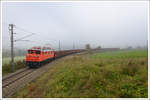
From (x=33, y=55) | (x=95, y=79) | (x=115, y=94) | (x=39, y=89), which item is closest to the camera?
(x=115, y=94)

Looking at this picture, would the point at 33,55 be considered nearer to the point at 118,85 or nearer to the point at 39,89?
the point at 39,89

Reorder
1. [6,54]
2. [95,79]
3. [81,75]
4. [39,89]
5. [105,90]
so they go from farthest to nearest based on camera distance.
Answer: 1. [6,54]
2. [81,75]
3. [39,89]
4. [95,79]
5. [105,90]

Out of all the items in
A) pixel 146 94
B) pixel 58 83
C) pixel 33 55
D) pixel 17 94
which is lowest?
pixel 17 94

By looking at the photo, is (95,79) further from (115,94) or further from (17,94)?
(17,94)

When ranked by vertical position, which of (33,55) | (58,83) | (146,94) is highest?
(33,55)

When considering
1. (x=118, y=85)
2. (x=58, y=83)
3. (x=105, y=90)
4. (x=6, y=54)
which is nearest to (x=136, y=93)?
(x=118, y=85)

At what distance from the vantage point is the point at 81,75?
559 centimetres

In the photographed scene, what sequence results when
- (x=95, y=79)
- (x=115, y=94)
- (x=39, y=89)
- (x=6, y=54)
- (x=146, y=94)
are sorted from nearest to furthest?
(x=146, y=94)
(x=115, y=94)
(x=95, y=79)
(x=39, y=89)
(x=6, y=54)

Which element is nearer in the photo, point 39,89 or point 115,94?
point 115,94

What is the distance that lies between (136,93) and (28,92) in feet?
18.8

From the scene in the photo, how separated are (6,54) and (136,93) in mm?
12263

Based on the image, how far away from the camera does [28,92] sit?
16.6 feet

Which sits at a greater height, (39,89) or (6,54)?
(6,54)

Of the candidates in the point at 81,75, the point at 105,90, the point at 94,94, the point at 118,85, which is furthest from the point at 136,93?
the point at 81,75
